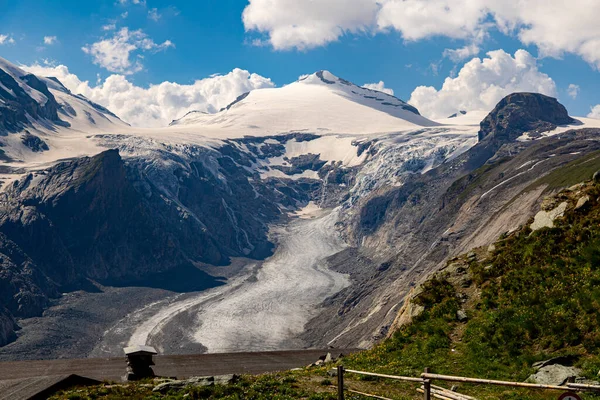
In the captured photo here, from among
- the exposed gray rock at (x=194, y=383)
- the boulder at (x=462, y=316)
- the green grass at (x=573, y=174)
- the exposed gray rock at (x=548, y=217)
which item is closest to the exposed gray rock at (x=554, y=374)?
the boulder at (x=462, y=316)

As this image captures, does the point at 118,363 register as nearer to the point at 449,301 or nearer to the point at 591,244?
the point at 449,301

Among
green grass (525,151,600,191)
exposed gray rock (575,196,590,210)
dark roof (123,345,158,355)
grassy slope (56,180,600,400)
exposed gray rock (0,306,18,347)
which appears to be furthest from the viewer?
exposed gray rock (0,306,18,347)

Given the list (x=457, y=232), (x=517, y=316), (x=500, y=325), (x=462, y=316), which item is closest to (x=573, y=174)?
(x=457, y=232)

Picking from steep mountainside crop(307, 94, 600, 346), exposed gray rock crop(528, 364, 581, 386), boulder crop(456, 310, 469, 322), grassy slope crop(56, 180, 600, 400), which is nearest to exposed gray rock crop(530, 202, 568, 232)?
grassy slope crop(56, 180, 600, 400)

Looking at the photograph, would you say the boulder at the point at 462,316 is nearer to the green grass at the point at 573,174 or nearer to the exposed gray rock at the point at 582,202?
the exposed gray rock at the point at 582,202

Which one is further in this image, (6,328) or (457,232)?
(6,328)

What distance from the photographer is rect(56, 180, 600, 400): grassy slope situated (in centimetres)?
2261

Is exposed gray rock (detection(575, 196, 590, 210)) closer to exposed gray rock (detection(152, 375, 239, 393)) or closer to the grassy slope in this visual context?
the grassy slope

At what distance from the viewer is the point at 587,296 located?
2644 cm

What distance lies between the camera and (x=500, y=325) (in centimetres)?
2806

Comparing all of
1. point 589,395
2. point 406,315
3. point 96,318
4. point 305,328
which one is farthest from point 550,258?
point 96,318

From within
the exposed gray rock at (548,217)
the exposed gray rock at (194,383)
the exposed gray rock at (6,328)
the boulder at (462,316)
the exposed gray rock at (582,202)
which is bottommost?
the exposed gray rock at (6,328)

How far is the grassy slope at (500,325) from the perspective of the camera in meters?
22.6

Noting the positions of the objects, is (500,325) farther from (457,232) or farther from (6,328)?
(6,328)
